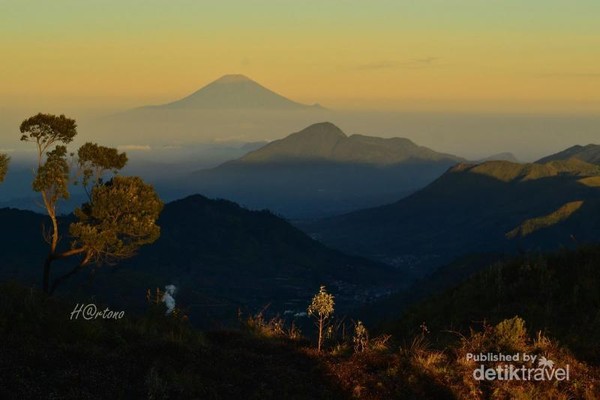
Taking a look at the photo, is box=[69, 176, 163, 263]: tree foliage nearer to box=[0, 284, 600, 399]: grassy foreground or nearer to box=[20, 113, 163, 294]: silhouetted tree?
box=[20, 113, 163, 294]: silhouetted tree

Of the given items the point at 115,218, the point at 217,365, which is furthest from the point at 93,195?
the point at 217,365

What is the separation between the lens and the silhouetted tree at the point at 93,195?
3716cm

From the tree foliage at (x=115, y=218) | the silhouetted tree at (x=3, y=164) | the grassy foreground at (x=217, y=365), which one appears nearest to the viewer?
the grassy foreground at (x=217, y=365)

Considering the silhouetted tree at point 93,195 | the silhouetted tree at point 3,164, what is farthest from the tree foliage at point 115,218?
the silhouetted tree at point 3,164

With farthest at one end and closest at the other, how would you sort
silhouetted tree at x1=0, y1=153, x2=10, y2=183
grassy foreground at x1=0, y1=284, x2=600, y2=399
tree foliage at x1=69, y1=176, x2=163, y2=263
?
tree foliage at x1=69, y1=176, x2=163, y2=263 → silhouetted tree at x1=0, y1=153, x2=10, y2=183 → grassy foreground at x1=0, y1=284, x2=600, y2=399

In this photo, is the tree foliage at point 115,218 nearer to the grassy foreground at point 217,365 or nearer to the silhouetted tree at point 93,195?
the silhouetted tree at point 93,195

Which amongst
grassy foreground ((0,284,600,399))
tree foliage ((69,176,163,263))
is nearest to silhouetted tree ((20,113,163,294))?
tree foliage ((69,176,163,263))

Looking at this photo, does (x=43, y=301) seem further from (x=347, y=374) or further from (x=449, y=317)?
(x=449, y=317)

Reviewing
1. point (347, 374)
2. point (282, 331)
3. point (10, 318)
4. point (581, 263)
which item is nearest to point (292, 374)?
point (347, 374)

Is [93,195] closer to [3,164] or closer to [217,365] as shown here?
[3,164]

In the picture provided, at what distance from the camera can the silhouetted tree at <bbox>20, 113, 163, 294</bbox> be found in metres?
37.2

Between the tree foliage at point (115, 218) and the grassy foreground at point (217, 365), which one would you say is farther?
the tree foliage at point (115, 218)

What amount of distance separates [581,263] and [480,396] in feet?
36.1

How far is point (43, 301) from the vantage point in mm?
17016
